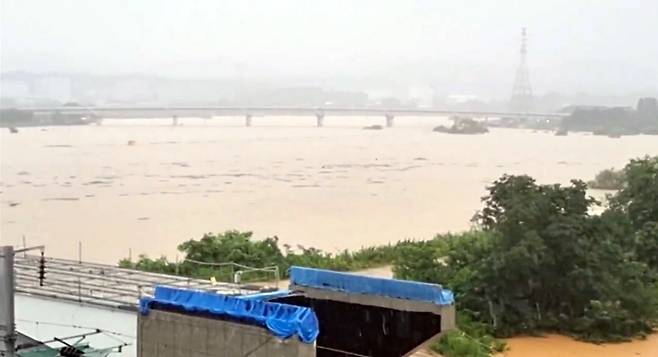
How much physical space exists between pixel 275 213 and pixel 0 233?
547 centimetres

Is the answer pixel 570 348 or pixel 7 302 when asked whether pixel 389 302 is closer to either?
pixel 7 302

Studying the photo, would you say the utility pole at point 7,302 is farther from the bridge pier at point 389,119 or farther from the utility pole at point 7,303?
the bridge pier at point 389,119

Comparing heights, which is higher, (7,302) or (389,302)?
(7,302)

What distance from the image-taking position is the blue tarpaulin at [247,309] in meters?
3.93

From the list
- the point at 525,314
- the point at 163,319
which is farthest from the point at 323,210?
the point at 163,319

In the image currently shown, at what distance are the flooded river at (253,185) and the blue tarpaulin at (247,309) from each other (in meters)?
9.08

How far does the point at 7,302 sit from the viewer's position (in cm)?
462

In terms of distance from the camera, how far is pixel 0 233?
16.4 m

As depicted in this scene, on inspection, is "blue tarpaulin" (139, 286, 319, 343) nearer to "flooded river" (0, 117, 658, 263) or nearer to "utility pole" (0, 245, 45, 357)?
"utility pole" (0, 245, 45, 357)

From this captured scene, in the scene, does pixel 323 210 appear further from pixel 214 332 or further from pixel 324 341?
pixel 214 332

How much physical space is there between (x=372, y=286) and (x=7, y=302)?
86.6 inches

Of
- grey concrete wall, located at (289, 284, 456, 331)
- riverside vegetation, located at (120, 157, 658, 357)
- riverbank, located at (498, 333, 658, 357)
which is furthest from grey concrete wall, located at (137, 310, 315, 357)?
riverbank, located at (498, 333, 658, 357)

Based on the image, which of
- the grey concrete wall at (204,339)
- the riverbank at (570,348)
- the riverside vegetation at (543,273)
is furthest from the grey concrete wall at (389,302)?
the riverbank at (570,348)

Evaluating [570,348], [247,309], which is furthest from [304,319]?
[570,348]
